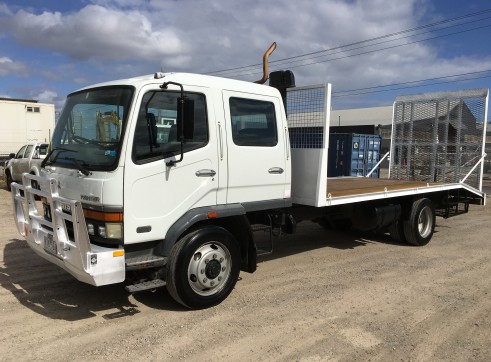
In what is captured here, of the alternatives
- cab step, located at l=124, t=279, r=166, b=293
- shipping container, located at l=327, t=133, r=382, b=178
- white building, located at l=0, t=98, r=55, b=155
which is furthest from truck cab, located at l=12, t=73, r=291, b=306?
white building, located at l=0, t=98, r=55, b=155

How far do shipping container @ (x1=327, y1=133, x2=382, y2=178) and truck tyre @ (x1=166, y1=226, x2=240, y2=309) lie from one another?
42.7ft

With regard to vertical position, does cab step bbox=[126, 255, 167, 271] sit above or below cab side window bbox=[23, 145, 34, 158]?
below

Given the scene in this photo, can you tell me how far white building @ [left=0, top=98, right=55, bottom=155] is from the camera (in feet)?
69.1

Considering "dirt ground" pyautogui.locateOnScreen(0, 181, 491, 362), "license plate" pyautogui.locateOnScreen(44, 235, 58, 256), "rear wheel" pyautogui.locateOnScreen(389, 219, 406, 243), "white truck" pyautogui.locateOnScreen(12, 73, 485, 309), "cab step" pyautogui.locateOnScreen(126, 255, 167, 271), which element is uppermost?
"white truck" pyautogui.locateOnScreen(12, 73, 485, 309)

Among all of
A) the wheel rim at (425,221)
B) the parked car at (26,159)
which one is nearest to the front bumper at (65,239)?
the wheel rim at (425,221)

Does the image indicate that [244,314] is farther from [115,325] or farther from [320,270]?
[320,270]

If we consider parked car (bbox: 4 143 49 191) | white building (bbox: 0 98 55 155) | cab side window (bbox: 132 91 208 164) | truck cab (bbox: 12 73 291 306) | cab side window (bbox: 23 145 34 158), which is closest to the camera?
truck cab (bbox: 12 73 291 306)

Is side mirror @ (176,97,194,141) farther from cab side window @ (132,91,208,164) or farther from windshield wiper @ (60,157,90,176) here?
windshield wiper @ (60,157,90,176)

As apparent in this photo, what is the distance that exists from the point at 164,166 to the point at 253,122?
1.31 m

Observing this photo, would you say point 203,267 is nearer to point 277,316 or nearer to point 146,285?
point 146,285

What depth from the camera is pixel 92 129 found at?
4277mm

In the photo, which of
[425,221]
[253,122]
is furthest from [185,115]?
[425,221]

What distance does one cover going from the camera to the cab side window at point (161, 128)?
4.05 m

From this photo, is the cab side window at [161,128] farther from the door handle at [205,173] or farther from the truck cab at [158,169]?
the door handle at [205,173]
